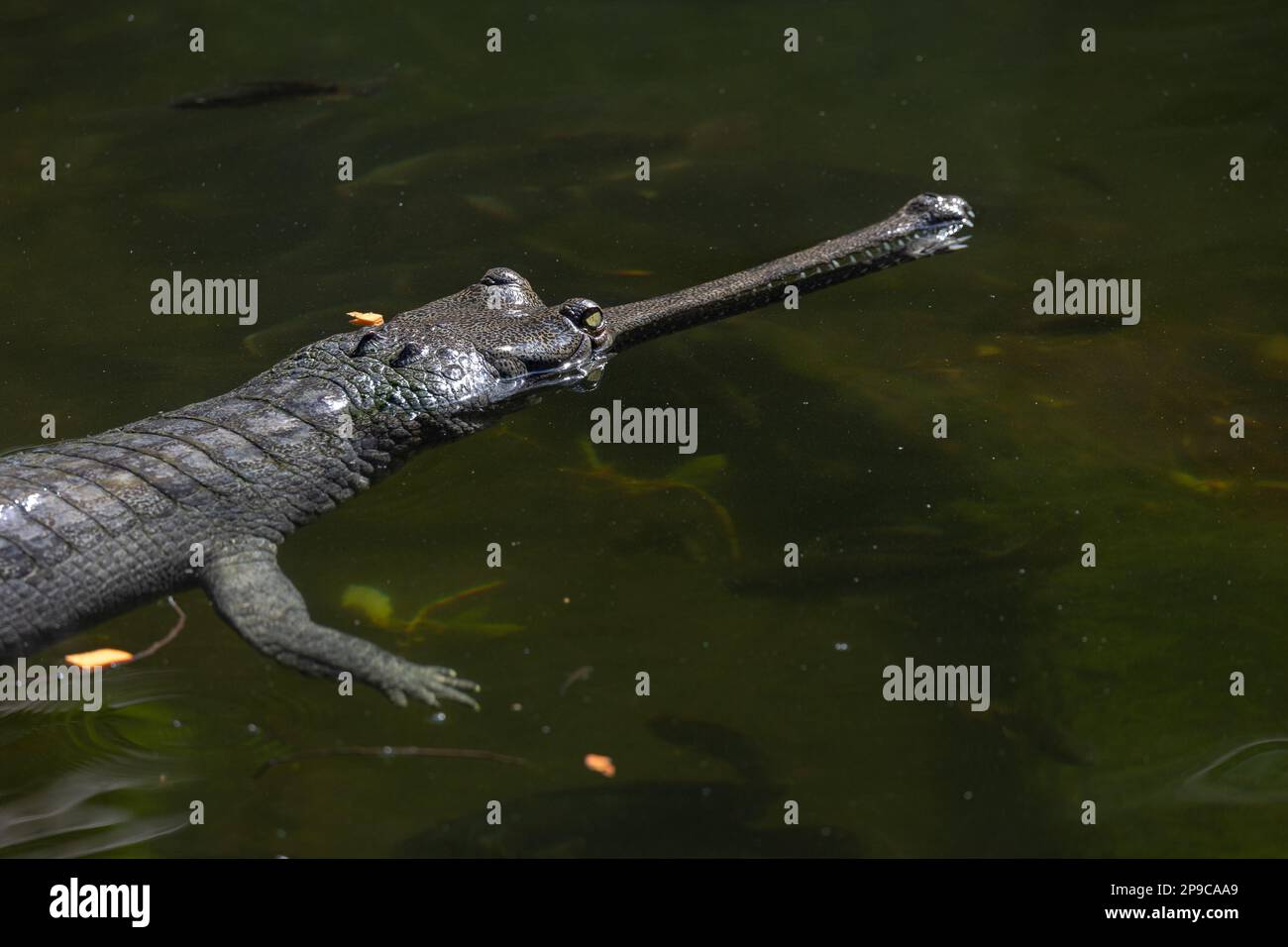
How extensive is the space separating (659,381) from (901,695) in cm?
223

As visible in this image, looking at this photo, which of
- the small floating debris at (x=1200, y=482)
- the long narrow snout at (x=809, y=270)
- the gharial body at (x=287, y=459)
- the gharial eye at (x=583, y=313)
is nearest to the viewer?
the gharial body at (x=287, y=459)

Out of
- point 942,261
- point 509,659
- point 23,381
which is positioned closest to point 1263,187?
point 942,261

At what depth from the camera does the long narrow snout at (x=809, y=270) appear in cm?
670

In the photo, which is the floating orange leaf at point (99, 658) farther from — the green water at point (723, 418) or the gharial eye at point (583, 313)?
the gharial eye at point (583, 313)

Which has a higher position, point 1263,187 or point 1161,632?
point 1263,187

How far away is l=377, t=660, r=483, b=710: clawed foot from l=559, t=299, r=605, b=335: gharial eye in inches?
82.2

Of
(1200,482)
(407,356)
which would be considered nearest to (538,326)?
(407,356)

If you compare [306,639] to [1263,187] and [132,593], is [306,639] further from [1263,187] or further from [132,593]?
[1263,187]

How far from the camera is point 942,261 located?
24.2ft

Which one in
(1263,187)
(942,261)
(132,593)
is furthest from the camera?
(1263,187)

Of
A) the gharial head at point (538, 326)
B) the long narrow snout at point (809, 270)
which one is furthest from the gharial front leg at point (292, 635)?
the long narrow snout at point (809, 270)

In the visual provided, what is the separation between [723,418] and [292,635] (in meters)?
2.24

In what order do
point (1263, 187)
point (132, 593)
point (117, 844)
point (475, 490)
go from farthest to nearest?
point (1263, 187)
point (475, 490)
point (132, 593)
point (117, 844)

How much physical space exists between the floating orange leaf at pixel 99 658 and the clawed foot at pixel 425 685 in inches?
40.5
